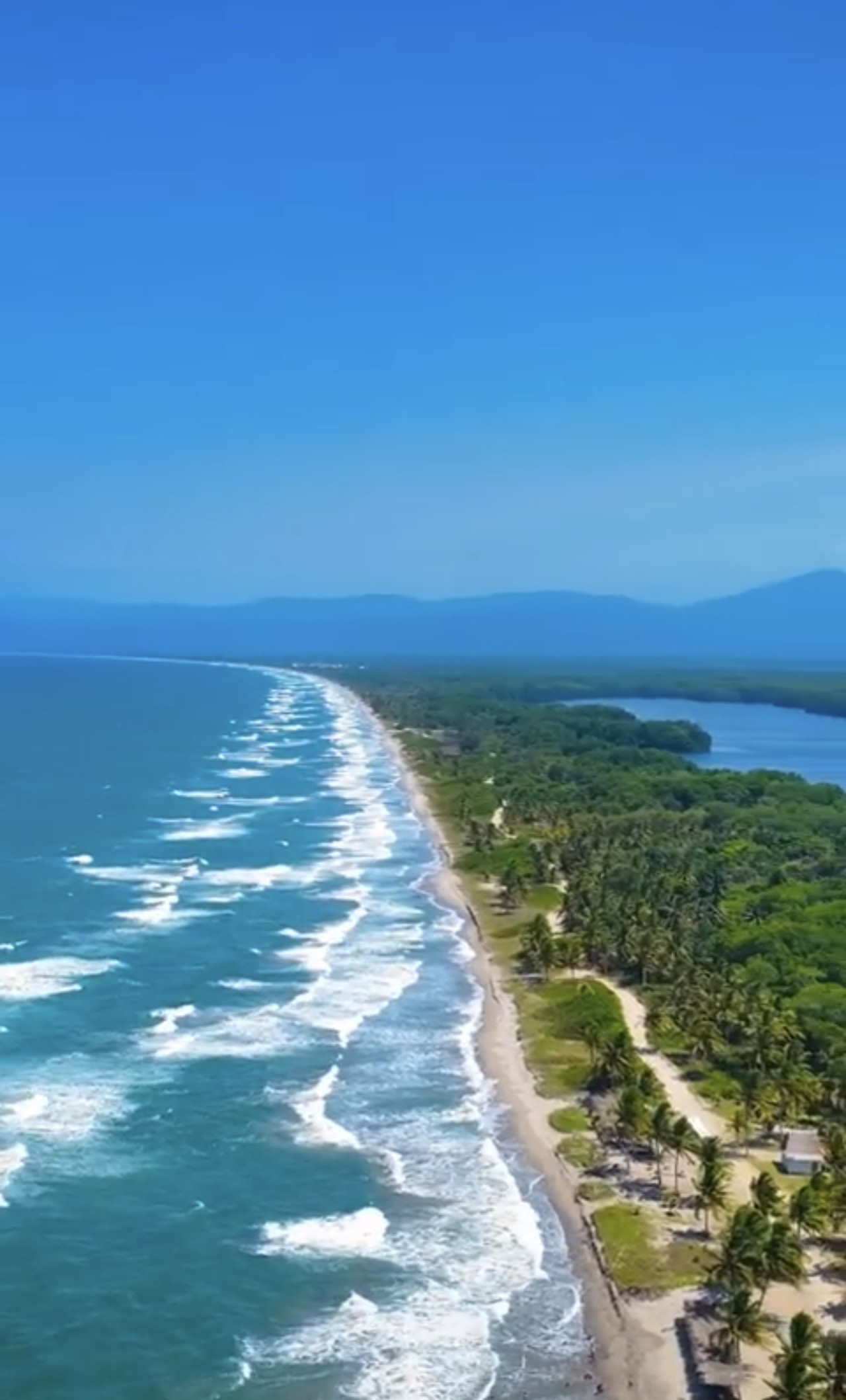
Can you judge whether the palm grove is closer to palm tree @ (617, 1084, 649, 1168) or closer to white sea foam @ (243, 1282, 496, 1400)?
palm tree @ (617, 1084, 649, 1168)

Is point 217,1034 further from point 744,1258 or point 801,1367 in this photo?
point 801,1367

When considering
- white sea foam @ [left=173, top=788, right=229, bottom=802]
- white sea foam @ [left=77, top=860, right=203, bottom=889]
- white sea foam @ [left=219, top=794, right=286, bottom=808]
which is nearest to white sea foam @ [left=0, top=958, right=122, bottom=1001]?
white sea foam @ [left=77, top=860, right=203, bottom=889]

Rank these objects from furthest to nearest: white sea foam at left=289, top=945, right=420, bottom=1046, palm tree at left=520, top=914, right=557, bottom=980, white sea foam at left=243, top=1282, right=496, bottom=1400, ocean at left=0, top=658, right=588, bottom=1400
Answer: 1. palm tree at left=520, top=914, right=557, bottom=980
2. white sea foam at left=289, top=945, right=420, bottom=1046
3. ocean at left=0, top=658, right=588, bottom=1400
4. white sea foam at left=243, top=1282, right=496, bottom=1400

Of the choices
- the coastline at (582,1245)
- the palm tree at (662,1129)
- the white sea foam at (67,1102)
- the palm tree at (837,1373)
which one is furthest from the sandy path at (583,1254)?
the white sea foam at (67,1102)

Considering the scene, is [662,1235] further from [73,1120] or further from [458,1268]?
[73,1120]

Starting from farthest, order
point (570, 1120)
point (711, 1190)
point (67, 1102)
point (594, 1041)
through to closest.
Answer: point (594, 1041)
point (570, 1120)
point (67, 1102)
point (711, 1190)

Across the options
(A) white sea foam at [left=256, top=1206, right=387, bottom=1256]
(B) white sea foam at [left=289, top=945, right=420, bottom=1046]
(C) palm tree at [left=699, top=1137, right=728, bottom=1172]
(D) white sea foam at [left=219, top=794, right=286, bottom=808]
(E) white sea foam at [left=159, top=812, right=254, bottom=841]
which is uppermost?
(D) white sea foam at [left=219, top=794, right=286, bottom=808]

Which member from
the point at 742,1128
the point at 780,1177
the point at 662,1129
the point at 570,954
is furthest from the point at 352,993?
the point at 780,1177
